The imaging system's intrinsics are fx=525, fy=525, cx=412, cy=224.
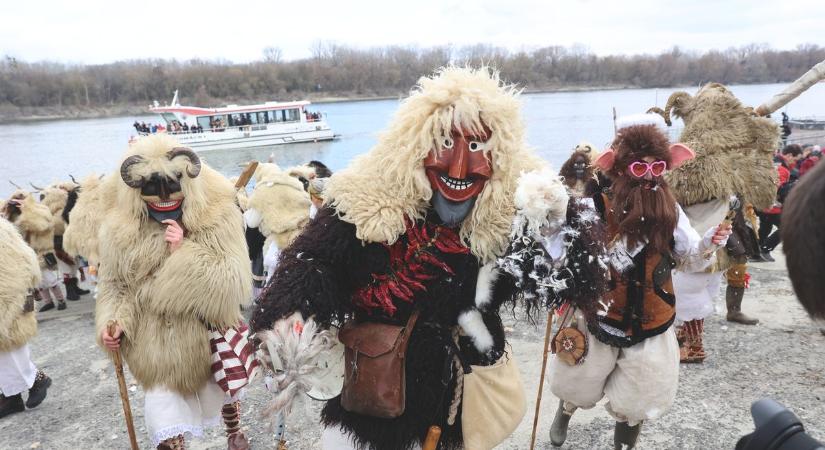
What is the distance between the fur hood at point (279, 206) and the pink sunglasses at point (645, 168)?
317cm

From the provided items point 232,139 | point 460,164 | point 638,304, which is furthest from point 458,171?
point 232,139

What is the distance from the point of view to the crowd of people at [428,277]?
2.03 metres

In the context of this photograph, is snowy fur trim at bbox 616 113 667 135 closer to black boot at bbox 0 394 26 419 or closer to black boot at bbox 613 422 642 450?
black boot at bbox 613 422 642 450

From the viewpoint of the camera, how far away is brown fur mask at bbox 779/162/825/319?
921 mm

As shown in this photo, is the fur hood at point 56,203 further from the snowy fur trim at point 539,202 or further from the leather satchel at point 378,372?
the snowy fur trim at point 539,202

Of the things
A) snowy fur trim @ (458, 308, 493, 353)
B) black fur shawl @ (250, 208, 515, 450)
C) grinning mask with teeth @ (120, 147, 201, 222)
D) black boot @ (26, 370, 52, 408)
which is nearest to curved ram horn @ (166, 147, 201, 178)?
grinning mask with teeth @ (120, 147, 201, 222)

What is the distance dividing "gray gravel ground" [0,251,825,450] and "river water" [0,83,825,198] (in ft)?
39.1

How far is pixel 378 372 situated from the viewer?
2.04m

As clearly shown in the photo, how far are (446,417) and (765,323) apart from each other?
14.0ft

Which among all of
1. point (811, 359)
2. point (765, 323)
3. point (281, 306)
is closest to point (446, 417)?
point (281, 306)

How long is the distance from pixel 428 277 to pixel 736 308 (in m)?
4.24

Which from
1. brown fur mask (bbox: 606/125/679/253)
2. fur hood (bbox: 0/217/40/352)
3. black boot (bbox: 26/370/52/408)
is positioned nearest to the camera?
brown fur mask (bbox: 606/125/679/253)

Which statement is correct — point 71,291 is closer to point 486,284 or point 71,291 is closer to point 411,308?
point 411,308

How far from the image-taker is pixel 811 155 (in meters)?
8.18
